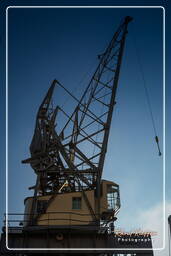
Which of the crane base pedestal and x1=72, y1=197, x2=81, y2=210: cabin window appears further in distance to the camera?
x1=72, y1=197, x2=81, y2=210: cabin window

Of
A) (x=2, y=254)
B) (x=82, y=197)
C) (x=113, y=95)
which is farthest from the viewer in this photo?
(x=113, y=95)

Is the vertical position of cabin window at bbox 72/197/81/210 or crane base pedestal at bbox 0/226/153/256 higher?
cabin window at bbox 72/197/81/210

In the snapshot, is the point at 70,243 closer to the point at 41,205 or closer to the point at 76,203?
the point at 76,203

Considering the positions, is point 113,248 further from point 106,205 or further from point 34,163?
point 34,163

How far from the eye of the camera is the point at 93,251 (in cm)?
2936

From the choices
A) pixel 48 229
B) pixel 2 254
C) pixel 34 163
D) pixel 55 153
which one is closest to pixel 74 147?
pixel 55 153

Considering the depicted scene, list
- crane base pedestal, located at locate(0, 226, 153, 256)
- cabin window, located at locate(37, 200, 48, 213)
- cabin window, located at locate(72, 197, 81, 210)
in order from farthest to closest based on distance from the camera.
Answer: cabin window, located at locate(37, 200, 48, 213), cabin window, located at locate(72, 197, 81, 210), crane base pedestal, located at locate(0, 226, 153, 256)

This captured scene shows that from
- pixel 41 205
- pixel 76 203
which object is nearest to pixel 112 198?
pixel 76 203

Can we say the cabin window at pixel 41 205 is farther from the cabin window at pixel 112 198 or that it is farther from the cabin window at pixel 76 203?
the cabin window at pixel 112 198

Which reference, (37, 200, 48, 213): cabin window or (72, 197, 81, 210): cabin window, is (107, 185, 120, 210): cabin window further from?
(37, 200, 48, 213): cabin window

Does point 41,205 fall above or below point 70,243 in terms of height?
above

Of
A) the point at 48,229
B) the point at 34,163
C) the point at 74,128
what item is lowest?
the point at 48,229

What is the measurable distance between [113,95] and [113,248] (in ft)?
54.5

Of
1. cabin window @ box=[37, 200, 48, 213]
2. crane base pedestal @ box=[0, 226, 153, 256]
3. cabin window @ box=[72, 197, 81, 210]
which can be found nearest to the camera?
crane base pedestal @ box=[0, 226, 153, 256]
